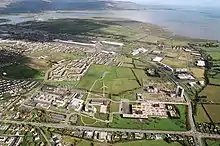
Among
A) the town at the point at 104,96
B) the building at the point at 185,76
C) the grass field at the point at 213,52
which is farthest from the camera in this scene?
the grass field at the point at 213,52

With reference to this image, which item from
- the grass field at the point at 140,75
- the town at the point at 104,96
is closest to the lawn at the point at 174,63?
the town at the point at 104,96

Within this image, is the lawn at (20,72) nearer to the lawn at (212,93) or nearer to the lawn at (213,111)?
the lawn at (212,93)

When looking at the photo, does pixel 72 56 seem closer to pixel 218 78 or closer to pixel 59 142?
pixel 218 78

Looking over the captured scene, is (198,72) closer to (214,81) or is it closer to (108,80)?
(214,81)

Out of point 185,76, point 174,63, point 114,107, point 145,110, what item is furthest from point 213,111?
point 174,63

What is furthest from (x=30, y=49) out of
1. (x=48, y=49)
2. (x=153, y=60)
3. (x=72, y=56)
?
(x=153, y=60)
